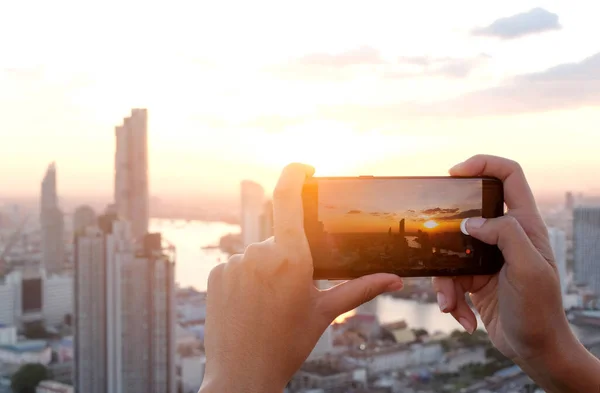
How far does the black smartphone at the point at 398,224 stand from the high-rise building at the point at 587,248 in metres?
4.42

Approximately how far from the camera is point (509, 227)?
58 centimetres

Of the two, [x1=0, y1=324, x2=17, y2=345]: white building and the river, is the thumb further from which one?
[x1=0, y1=324, x2=17, y2=345]: white building

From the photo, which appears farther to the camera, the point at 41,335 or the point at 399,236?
the point at 41,335

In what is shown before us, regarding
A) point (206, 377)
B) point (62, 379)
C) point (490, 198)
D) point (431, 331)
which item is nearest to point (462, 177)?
point (490, 198)

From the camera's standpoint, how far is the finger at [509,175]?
64 cm

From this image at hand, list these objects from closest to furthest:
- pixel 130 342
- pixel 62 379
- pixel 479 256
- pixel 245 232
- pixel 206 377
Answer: pixel 206 377 → pixel 479 256 → pixel 130 342 → pixel 245 232 → pixel 62 379

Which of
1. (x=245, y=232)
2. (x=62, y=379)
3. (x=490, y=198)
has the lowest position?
(x=62, y=379)

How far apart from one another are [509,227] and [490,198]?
81mm

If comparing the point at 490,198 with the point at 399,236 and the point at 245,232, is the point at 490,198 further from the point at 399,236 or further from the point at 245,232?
the point at 245,232

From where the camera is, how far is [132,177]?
5465 mm

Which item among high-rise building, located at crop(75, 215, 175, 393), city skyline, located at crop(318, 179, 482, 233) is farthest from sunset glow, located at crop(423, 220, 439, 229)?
high-rise building, located at crop(75, 215, 175, 393)

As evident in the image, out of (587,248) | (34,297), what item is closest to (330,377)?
(587,248)

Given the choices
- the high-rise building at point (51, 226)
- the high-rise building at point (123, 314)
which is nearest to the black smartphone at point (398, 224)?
the high-rise building at point (123, 314)

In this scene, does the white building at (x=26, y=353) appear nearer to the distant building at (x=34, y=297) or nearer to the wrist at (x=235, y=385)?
the distant building at (x=34, y=297)
